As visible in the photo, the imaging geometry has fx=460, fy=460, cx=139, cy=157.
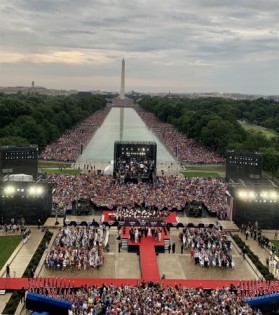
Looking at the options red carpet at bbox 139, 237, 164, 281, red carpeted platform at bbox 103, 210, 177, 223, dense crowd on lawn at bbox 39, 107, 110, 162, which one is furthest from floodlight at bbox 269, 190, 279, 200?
dense crowd on lawn at bbox 39, 107, 110, 162

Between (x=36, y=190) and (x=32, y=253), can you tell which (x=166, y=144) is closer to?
(x=36, y=190)

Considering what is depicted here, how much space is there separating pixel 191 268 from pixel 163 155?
55.9 meters

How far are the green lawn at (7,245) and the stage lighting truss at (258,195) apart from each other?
20399mm

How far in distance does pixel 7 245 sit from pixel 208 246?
1558cm

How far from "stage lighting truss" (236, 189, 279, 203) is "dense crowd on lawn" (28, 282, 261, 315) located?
1796cm

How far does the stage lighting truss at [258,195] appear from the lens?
42.8 m

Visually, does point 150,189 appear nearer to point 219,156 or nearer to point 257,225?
point 257,225

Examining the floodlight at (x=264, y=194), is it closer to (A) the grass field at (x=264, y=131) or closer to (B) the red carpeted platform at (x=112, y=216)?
(B) the red carpeted platform at (x=112, y=216)

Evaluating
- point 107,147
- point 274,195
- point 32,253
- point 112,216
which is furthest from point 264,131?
point 32,253

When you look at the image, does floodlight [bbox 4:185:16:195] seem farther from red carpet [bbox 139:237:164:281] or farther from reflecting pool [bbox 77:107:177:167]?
reflecting pool [bbox 77:107:177:167]

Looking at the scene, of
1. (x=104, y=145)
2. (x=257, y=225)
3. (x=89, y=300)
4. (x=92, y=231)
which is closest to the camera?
(x=89, y=300)

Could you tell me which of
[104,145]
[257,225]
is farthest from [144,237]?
[104,145]

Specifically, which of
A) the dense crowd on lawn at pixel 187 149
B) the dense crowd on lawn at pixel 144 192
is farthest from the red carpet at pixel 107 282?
the dense crowd on lawn at pixel 187 149

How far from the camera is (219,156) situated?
85.3 m
